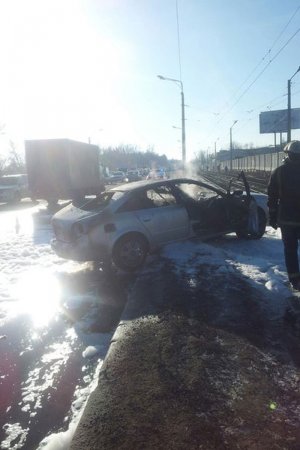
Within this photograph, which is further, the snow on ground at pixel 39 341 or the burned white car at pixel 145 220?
the burned white car at pixel 145 220

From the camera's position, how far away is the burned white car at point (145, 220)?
6.49 metres

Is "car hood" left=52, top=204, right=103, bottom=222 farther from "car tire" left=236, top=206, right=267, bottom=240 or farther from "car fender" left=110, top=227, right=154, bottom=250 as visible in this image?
"car tire" left=236, top=206, right=267, bottom=240

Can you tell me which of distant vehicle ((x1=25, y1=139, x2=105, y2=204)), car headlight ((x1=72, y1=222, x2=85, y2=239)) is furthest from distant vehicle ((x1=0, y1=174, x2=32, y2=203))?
car headlight ((x1=72, y1=222, x2=85, y2=239))

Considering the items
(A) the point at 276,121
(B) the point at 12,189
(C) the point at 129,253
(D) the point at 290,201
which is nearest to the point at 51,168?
(B) the point at 12,189

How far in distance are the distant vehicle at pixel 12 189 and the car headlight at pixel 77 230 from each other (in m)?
20.4

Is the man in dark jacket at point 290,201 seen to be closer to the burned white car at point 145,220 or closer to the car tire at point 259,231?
the burned white car at point 145,220

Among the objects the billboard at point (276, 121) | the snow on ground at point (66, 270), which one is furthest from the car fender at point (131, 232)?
the billboard at point (276, 121)

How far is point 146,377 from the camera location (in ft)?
9.91

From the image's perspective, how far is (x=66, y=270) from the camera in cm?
714

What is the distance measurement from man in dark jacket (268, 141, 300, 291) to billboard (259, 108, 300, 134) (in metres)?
70.0

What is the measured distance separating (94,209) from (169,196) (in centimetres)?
148

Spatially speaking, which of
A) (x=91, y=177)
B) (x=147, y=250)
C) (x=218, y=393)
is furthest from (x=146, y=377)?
(x=91, y=177)

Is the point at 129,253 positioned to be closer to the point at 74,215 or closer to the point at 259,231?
the point at 74,215

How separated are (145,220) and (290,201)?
271 cm
